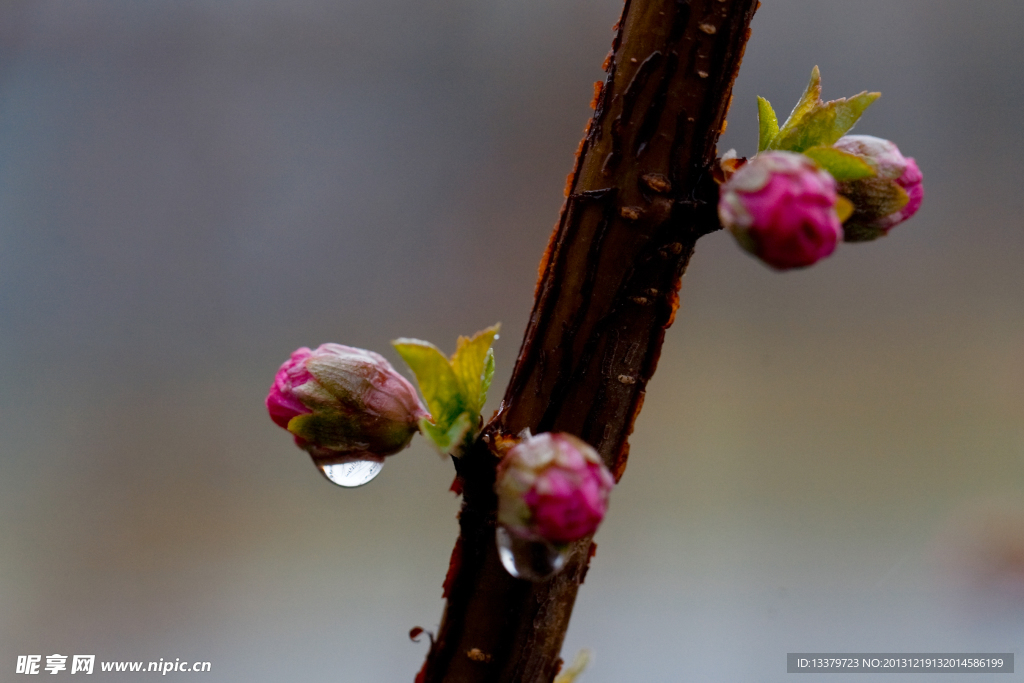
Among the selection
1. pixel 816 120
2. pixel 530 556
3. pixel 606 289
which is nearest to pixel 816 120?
pixel 816 120

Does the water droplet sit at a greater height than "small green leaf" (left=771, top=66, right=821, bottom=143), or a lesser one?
lesser

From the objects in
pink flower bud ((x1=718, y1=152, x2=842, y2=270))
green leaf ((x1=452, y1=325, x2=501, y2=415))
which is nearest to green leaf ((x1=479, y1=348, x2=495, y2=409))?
green leaf ((x1=452, y1=325, x2=501, y2=415))

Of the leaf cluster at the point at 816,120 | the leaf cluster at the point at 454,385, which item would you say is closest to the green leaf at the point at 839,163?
the leaf cluster at the point at 816,120

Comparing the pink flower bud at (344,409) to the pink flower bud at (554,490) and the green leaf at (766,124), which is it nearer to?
the pink flower bud at (554,490)

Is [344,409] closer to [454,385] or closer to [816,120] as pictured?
[454,385]

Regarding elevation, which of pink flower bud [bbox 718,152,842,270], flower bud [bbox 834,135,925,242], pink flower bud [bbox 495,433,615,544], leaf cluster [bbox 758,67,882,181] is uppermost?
leaf cluster [bbox 758,67,882,181]

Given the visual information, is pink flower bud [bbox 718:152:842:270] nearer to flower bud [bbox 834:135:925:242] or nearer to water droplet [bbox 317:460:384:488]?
flower bud [bbox 834:135:925:242]
